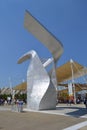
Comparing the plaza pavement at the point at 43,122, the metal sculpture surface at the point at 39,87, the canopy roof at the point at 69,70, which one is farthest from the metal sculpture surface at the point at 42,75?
the canopy roof at the point at 69,70

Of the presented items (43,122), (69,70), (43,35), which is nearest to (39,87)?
(43,35)

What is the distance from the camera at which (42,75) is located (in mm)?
27531

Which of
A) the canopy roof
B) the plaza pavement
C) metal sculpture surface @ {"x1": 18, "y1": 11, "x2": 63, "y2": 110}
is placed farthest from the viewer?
the canopy roof

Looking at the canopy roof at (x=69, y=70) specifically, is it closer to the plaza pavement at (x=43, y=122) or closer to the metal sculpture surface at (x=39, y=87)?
the metal sculpture surface at (x=39, y=87)

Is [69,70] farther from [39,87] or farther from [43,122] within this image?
[43,122]

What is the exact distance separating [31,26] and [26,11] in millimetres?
2285

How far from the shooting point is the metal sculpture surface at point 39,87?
26.7 metres

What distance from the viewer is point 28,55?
30.4 meters

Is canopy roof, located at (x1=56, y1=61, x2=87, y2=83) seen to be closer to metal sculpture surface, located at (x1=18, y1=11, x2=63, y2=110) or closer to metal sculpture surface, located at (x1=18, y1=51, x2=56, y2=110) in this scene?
metal sculpture surface, located at (x1=18, y1=11, x2=63, y2=110)

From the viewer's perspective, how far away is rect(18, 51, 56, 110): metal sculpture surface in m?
26.7

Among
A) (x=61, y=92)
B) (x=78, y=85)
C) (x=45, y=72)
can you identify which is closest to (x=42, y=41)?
(x=45, y=72)

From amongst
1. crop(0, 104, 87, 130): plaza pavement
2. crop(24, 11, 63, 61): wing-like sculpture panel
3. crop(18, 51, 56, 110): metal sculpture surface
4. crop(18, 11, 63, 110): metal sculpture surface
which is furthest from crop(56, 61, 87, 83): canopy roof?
crop(0, 104, 87, 130): plaza pavement

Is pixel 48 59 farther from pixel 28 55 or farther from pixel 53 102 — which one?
pixel 53 102

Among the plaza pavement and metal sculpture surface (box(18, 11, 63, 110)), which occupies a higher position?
metal sculpture surface (box(18, 11, 63, 110))
